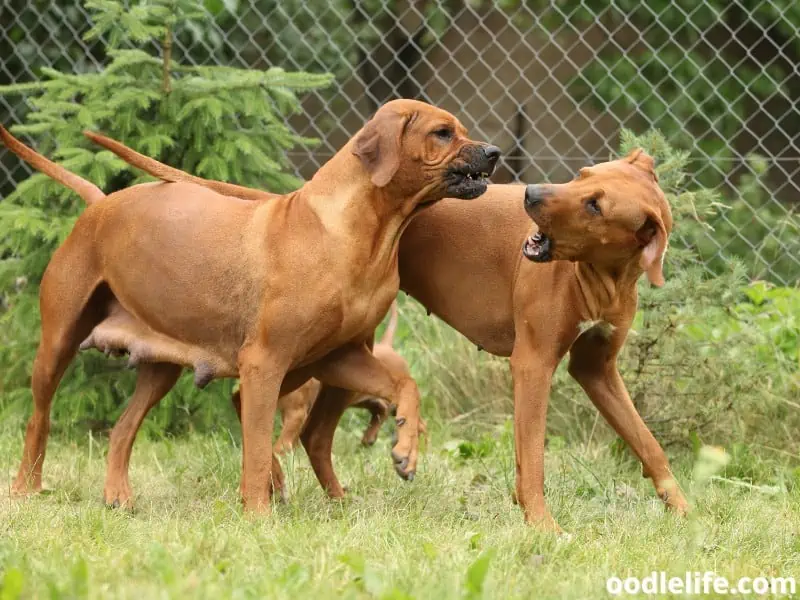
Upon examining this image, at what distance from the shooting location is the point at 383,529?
394 cm

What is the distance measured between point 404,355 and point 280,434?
1.10 meters

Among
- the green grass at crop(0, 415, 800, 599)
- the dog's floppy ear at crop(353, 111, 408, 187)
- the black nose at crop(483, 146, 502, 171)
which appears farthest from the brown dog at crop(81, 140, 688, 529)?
the dog's floppy ear at crop(353, 111, 408, 187)

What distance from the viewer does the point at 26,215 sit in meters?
6.08

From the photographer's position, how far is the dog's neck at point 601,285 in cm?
426

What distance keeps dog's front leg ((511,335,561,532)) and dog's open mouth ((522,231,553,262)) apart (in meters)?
0.35

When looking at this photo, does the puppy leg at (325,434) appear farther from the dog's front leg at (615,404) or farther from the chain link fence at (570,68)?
the chain link fence at (570,68)

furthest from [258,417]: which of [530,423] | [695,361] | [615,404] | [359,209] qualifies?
[695,361]

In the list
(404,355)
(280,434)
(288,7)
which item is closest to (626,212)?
(280,434)

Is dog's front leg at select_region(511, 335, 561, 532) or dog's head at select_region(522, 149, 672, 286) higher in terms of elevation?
dog's head at select_region(522, 149, 672, 286)

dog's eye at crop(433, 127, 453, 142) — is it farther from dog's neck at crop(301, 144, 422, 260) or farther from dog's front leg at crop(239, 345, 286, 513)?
dog's front leg at crop(239, 345, 286, 513)

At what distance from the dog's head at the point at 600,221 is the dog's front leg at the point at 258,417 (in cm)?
97

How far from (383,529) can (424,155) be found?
4.11 feet

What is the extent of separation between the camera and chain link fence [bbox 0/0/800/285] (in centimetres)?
732

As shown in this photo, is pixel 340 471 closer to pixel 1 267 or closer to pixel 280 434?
pixel 280 434
